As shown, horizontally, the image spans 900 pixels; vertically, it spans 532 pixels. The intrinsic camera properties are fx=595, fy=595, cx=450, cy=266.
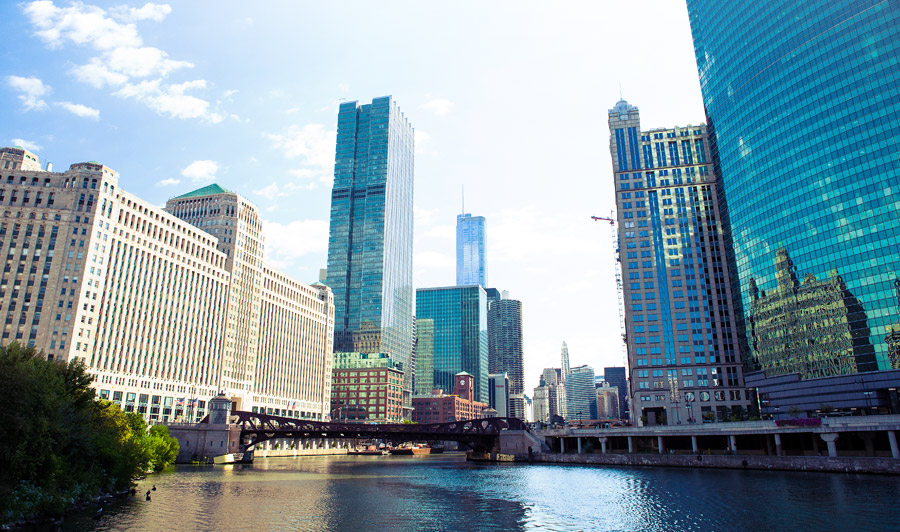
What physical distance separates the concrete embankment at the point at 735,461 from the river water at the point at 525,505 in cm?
384

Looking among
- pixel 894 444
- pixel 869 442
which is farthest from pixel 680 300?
pixel 894 444

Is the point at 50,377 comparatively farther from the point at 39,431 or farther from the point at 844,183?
the point at 844,183

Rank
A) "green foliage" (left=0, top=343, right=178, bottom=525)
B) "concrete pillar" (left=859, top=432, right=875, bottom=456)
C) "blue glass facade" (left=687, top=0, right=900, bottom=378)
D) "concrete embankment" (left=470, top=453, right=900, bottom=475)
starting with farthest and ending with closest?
"blue glass facade" (left=687, top=0, right=900, bottom=378) < "concrete pillar" (left=859, top=432, right=875, bottom=456) < "concrete embankment" (left=470, top=453, right=900, bottom=475) < "green foliage" (left=0, top=343, right=178, bottom=525)

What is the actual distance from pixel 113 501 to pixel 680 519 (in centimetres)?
5861

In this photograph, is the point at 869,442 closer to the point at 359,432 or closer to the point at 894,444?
the point at 894,444

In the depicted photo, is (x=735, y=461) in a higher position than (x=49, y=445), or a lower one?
lower

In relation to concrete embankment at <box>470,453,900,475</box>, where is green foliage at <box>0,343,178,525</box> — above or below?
above

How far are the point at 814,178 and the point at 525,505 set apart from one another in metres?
117

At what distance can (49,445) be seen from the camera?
54031mm

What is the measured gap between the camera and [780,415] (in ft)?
472

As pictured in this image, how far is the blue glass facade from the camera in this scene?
128 metres

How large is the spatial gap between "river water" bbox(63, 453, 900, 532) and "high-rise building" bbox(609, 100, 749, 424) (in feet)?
284

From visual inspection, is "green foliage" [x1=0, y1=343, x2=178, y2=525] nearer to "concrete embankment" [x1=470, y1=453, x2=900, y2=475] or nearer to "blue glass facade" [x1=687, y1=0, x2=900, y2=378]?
"concrete embankment" [x1=470, y1=453, x2=900, y2=475]

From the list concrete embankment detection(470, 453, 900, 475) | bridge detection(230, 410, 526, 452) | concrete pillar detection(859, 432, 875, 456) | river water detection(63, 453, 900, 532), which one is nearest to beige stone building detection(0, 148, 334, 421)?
bridge detection(230, 410, 526, 452)
